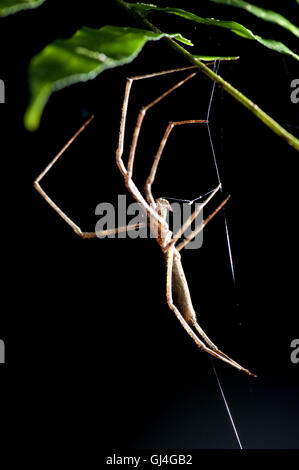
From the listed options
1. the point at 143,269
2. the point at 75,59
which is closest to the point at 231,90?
the point at 75,59

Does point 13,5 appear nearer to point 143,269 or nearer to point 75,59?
point 75,59

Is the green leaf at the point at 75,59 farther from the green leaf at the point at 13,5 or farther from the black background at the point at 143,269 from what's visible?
the black background at the point at 143,269

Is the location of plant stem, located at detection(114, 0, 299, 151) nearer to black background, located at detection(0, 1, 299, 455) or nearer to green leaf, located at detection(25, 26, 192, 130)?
green leaf, located at detection(25, 26, 192, 130)

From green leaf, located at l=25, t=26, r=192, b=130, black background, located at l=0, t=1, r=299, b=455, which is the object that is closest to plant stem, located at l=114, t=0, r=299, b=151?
green leaf, located at l=25, t=26, r=192, b=130

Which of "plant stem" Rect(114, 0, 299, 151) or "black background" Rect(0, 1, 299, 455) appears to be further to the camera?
"black background" Rect(0, 1, 299, 455)

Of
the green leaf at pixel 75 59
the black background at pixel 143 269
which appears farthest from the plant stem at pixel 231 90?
the black background at pixel 143 269

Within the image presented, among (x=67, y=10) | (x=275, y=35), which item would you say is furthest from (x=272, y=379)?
(x=67, y=10)

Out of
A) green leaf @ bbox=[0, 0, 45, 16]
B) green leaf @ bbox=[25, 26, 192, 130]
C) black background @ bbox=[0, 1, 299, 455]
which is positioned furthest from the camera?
black background @ bbox=[0, 1, 299, 455]
